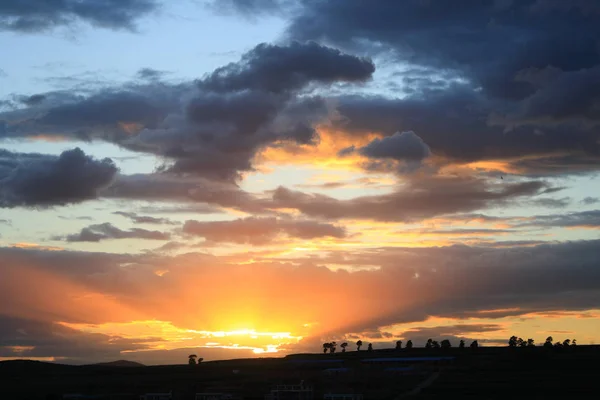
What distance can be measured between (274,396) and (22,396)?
73011 millimetres

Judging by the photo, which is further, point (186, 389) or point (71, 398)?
point (186, 389)

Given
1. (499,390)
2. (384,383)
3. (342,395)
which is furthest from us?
(384,383)

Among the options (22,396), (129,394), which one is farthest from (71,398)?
(22,396)

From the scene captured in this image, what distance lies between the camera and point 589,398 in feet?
532

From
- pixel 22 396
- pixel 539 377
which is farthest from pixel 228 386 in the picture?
pixel 539 377

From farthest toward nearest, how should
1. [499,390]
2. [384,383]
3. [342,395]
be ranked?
[384,383], [499,390], [342,395]

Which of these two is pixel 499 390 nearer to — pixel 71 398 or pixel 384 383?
pixel 384 383

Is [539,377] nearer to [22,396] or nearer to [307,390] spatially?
[307,390]

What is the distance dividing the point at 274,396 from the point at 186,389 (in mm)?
37467

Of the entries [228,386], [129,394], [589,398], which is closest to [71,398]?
[129,394]

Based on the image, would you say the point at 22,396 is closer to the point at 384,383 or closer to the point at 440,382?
the point at 384,383

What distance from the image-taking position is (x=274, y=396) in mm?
168500

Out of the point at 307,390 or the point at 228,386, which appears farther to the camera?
the point at 228,386

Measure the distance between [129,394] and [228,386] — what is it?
25433 millimetres
